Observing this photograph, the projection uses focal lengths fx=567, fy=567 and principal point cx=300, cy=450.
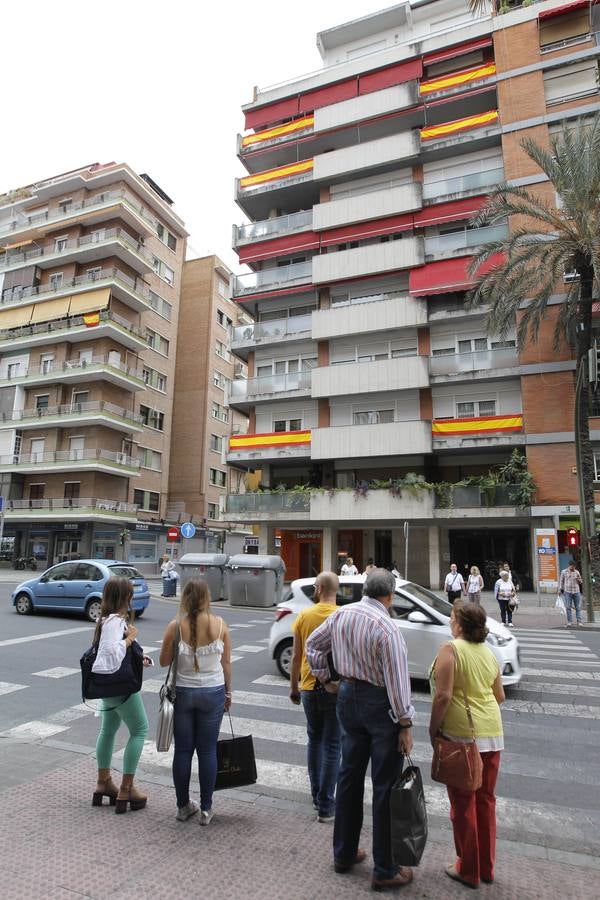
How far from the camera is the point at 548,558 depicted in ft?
72.6

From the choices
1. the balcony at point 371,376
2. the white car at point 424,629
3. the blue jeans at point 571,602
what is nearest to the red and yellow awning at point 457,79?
the balcony at point 371,376

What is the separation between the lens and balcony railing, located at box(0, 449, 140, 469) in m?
36.7

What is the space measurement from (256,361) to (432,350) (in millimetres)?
9864

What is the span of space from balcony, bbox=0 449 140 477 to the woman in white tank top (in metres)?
34.5

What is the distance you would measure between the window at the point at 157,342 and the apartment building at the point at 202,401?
2786mm

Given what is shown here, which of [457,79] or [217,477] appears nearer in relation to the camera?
[457,79]

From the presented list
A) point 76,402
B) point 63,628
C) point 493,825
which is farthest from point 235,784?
point 76,402

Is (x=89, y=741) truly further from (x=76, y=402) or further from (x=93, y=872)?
(x=76, y=402)

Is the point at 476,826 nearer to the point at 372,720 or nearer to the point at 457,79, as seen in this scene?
the point at 372,720

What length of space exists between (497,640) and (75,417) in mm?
34597

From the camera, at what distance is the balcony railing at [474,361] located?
84.3ft

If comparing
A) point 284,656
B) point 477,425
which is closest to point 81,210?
point 477,425

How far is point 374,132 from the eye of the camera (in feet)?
101

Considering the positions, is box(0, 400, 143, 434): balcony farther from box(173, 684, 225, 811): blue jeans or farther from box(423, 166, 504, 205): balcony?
box(173, 684, 225, 811): blue jeans
